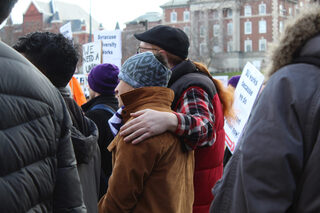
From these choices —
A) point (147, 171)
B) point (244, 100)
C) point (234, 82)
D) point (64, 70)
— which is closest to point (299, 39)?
point (147, 171)

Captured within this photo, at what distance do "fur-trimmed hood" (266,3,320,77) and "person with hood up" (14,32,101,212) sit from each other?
1261 mm

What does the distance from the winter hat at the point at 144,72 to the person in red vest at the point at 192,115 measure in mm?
175

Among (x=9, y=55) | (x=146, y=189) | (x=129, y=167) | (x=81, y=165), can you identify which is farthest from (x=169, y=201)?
(x=9, y=55)

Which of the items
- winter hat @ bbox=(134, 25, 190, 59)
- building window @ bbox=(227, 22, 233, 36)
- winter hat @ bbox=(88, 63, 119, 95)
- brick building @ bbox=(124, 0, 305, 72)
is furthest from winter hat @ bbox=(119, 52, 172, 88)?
building window @ bbox=(227, 22, 233, 36)

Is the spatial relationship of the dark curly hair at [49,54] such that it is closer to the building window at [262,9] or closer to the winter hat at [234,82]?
the winter hat at [234,82]

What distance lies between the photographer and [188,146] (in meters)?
2.85

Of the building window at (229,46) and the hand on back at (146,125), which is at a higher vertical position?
the building window at (229,46)

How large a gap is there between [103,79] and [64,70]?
1638 millimetres

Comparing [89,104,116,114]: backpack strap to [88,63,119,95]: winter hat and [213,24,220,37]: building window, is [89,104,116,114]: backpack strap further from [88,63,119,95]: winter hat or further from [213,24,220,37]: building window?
[213,24,220,37]: building window

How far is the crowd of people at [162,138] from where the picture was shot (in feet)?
5.34

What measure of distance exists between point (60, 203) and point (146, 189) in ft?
A: 2.69

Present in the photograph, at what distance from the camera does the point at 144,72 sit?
9.20 feet

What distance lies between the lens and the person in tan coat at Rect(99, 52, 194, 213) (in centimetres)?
254

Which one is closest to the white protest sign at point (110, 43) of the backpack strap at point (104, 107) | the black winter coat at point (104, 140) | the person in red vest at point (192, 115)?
the backpack strap at point (104, 107)
